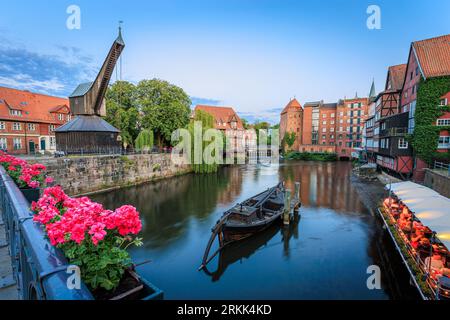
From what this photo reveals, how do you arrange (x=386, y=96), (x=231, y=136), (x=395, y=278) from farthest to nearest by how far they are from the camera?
(x=231, y=136), (x=386, y=96), (x=395, y=278)

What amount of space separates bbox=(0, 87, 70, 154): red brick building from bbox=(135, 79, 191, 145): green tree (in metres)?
12.3

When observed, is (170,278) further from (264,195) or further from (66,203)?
(264,195)

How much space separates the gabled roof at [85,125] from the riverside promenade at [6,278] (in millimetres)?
24013

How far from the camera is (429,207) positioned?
1070 cm

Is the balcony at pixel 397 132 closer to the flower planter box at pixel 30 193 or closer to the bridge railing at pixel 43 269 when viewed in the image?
the flower planter box at pixel 30 193

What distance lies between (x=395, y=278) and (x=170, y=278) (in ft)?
30.6

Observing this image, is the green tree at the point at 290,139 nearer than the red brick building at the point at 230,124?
No

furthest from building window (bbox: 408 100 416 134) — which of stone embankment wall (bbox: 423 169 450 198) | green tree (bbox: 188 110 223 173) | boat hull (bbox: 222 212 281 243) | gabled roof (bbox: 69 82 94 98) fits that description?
gabled roof (bbox: 69 82 94 98)

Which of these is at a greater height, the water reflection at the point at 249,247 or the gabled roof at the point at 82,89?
the gabled roof at the point at 82,89

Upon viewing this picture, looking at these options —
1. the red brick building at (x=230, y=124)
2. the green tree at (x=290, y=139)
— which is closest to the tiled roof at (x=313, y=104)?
the green tree at (x=290, y=139)

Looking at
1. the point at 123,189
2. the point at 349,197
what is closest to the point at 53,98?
the point at 123,189

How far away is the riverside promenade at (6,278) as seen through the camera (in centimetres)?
312
